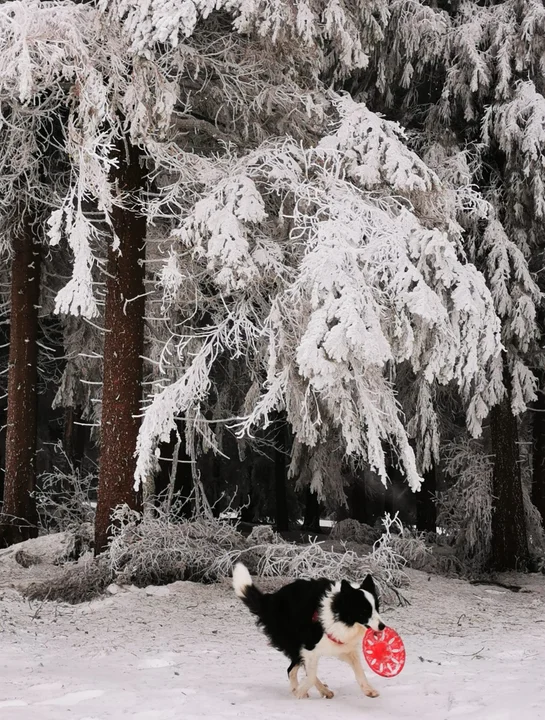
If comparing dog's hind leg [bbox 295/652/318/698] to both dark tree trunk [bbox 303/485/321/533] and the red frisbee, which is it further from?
dark tree trunk [bbox 303/485/321/533]

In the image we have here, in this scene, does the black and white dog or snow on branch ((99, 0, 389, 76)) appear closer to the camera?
the black and white dog

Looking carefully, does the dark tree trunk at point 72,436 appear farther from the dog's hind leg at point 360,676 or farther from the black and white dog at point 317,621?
the dog's hind leg at point 360,676

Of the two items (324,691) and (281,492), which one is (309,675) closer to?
(324,691)

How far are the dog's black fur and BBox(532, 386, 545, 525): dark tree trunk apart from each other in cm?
1146

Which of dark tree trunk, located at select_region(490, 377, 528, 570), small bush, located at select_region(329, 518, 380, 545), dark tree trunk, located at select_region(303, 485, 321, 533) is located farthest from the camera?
dark tree trunk, located at select_region(303, 485, 321, 533)

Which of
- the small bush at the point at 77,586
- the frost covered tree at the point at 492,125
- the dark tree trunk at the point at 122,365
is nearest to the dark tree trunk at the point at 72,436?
the dark tree trunk at the point at 122,365

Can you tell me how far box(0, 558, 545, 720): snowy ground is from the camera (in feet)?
14.8

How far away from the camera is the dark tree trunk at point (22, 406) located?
12.0m

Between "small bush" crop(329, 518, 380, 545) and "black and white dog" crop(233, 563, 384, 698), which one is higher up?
"black and white dog" crop(233, 563, 384, 698)

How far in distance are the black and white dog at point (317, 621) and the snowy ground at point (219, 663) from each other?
0.21m

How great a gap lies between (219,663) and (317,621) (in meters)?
1.46

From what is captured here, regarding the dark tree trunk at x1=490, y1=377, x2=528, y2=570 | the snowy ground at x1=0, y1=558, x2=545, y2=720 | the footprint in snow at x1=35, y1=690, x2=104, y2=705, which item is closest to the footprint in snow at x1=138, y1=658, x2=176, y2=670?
the snowy ground at x1=0, y1=558, x2=545, y2=720

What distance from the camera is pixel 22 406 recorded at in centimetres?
1205

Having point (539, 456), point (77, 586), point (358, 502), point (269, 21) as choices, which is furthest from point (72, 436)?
point (269, 21)
